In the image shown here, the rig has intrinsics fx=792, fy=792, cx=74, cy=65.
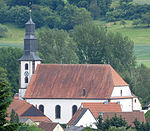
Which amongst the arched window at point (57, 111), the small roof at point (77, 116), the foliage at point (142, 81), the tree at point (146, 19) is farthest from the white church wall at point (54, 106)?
the tree at point (146, 19)

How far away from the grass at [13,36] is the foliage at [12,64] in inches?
1474

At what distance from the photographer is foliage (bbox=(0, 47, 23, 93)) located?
91.9m

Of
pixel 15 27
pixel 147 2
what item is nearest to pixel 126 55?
pixel 15 27

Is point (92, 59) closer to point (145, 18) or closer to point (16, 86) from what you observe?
point (16, 86)

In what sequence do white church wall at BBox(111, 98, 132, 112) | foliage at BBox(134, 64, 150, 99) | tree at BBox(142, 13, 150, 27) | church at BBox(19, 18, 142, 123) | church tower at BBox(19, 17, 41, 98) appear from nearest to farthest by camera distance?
church at BBox(19, 18, 142, 123)
white church wall at BBox(111, 98, 132, 112)
church tower at BBox(19, 17, 41, 98)
foliage at BBox(134, 64, 150, 99)
tree at BBox(142, 13, 150, 27)

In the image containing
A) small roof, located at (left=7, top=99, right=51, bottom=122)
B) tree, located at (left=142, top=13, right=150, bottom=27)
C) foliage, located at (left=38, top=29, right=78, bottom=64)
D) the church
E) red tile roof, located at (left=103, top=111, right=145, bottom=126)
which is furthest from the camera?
tree, located at (left=142, top=13, right=150, bottom=27)

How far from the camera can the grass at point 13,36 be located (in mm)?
136775

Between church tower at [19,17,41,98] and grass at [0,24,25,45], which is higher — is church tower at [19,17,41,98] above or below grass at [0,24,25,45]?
above

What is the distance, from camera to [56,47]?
4011 inches

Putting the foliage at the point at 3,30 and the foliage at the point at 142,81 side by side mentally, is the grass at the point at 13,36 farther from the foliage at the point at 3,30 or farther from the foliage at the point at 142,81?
the foliage at the point at 142,81

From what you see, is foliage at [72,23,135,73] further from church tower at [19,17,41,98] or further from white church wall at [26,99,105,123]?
white church wall at [26,99,105,123]

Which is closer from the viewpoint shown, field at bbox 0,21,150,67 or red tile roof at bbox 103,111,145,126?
red tile roof at bbox 103,111,145,126

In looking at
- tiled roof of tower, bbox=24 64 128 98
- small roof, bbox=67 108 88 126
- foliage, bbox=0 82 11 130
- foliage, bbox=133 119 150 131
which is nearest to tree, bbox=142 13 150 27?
tiled roof of tower, bbox=24 64 128 98

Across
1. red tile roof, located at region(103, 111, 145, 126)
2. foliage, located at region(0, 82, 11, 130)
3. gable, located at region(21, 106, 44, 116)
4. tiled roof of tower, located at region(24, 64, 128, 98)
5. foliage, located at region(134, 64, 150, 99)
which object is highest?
foliage, located at region(0, 82, 11, 130)
